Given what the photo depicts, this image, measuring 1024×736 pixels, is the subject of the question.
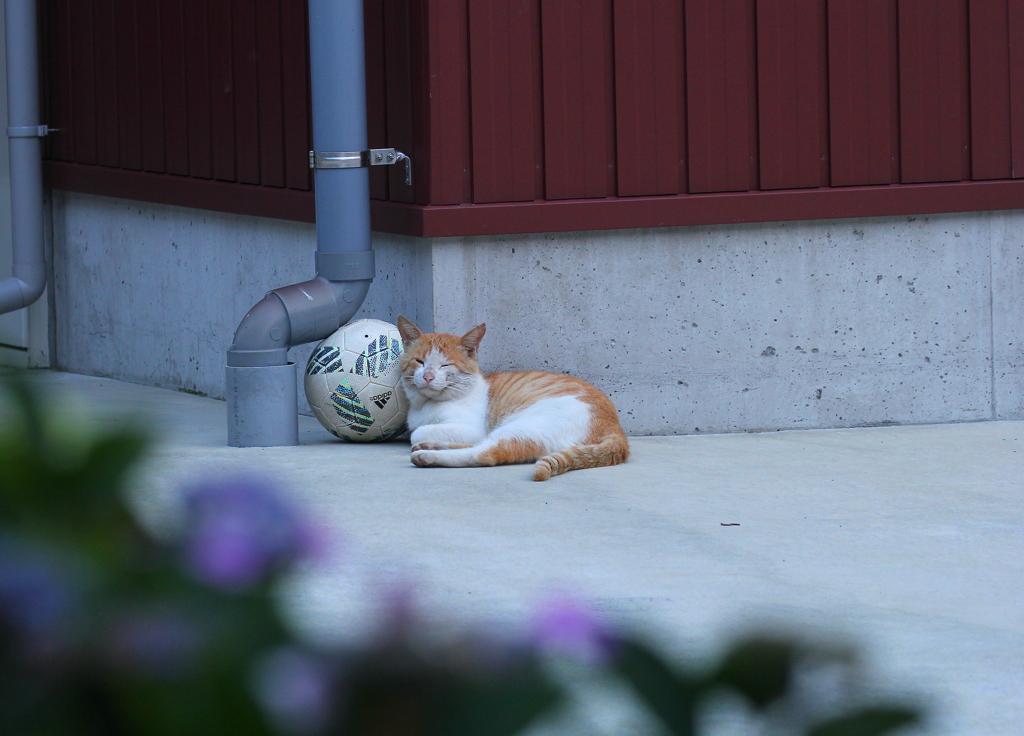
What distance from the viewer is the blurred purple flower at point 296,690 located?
467 millimetres

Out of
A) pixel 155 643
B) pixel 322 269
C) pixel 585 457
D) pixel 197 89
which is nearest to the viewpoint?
pixel 155 643

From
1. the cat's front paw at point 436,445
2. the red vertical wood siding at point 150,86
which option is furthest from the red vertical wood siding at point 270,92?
the cat's front paw at point 436,445

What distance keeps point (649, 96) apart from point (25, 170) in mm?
4159

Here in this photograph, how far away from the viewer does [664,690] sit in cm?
52

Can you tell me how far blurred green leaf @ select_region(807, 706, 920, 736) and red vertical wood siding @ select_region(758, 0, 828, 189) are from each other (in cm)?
588

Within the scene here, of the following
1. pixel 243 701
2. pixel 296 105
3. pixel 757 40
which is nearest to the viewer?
pixel 243 701

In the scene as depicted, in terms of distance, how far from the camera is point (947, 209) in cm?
625

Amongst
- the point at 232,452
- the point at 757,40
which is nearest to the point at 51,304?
the point at 232,452

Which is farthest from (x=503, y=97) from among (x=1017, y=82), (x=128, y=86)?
(x=128, y=86)

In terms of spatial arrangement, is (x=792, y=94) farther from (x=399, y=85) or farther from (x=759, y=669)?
(x=759, y=669)

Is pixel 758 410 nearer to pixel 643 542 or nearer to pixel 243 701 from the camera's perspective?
pixel 643 542

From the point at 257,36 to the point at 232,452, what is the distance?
262cm

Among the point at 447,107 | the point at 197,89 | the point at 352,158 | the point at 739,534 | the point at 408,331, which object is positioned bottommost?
the point at 739,534

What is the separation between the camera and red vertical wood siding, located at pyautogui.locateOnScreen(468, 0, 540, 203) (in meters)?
5.96
